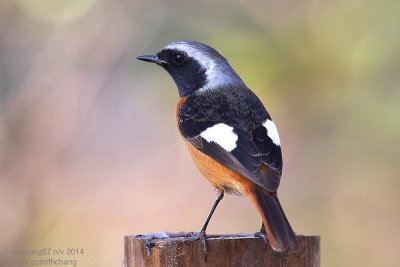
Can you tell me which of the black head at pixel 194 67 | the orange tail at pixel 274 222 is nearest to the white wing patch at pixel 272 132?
the orange tail at pixel 274 222

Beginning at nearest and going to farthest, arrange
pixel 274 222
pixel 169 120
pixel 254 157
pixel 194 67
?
pixel 274 222 → pixel 254 157 → pixel 194 67 → pixel 169 120

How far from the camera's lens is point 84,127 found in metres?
8.53

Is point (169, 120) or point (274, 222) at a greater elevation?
point (169, 120)

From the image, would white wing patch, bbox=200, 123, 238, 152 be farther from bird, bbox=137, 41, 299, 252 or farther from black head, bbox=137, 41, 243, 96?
black head, bbox=137, 41, 243, 96

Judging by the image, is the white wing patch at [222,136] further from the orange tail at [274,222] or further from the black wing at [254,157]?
the orange tail at [274,222]

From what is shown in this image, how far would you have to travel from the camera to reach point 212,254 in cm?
379

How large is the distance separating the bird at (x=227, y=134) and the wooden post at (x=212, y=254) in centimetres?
7

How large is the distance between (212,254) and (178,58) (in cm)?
222

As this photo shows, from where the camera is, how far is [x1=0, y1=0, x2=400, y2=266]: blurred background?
7.87 metres

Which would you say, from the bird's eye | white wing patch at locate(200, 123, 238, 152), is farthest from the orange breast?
the bird's eye

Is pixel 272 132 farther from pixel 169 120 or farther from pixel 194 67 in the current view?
pixel 169 120

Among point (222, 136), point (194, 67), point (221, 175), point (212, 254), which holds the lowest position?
point (212, 254)

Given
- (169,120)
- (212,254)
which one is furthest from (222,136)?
(169,120)

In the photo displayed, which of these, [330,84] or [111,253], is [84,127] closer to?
[111,253]
